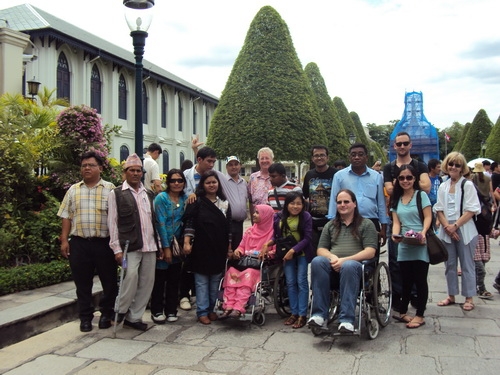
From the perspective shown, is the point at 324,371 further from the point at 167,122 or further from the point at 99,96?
the point at 167,122

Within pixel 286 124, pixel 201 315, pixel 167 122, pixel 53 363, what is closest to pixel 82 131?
pixel 201 315

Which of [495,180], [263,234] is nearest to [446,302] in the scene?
[263,234]

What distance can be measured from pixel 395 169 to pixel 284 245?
1.63 metres

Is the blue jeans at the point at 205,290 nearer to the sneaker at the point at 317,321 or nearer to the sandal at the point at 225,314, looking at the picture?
the sandal at the point at 225,314

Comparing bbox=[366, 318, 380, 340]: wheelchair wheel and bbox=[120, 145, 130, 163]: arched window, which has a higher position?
bbox=[120, 145, 130, 163]: arched window

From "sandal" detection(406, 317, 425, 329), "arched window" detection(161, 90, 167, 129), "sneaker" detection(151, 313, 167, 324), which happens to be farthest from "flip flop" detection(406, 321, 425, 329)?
"arched window" detection(161, 90, 167, 129)

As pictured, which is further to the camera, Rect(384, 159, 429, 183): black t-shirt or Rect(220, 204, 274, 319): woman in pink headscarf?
Rect(384, 159, 429, 183): black t-shirt

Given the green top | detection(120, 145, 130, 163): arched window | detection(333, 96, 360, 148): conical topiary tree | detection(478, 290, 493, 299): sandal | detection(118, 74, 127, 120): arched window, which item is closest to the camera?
the green top

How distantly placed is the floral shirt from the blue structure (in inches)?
1458

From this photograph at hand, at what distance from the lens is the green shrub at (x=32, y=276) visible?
239 inches

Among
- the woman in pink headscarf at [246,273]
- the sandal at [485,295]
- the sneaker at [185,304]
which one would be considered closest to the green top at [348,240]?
the woman in pink headscarf at [246,273]

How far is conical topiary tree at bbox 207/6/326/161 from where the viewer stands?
20109 millimetres

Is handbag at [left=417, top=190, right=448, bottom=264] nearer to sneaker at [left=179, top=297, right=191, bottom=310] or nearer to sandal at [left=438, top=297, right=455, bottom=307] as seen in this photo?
sandal at [left=438, top=297, right=455, bottom=307]

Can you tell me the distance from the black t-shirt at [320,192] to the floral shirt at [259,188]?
0.60 metres
